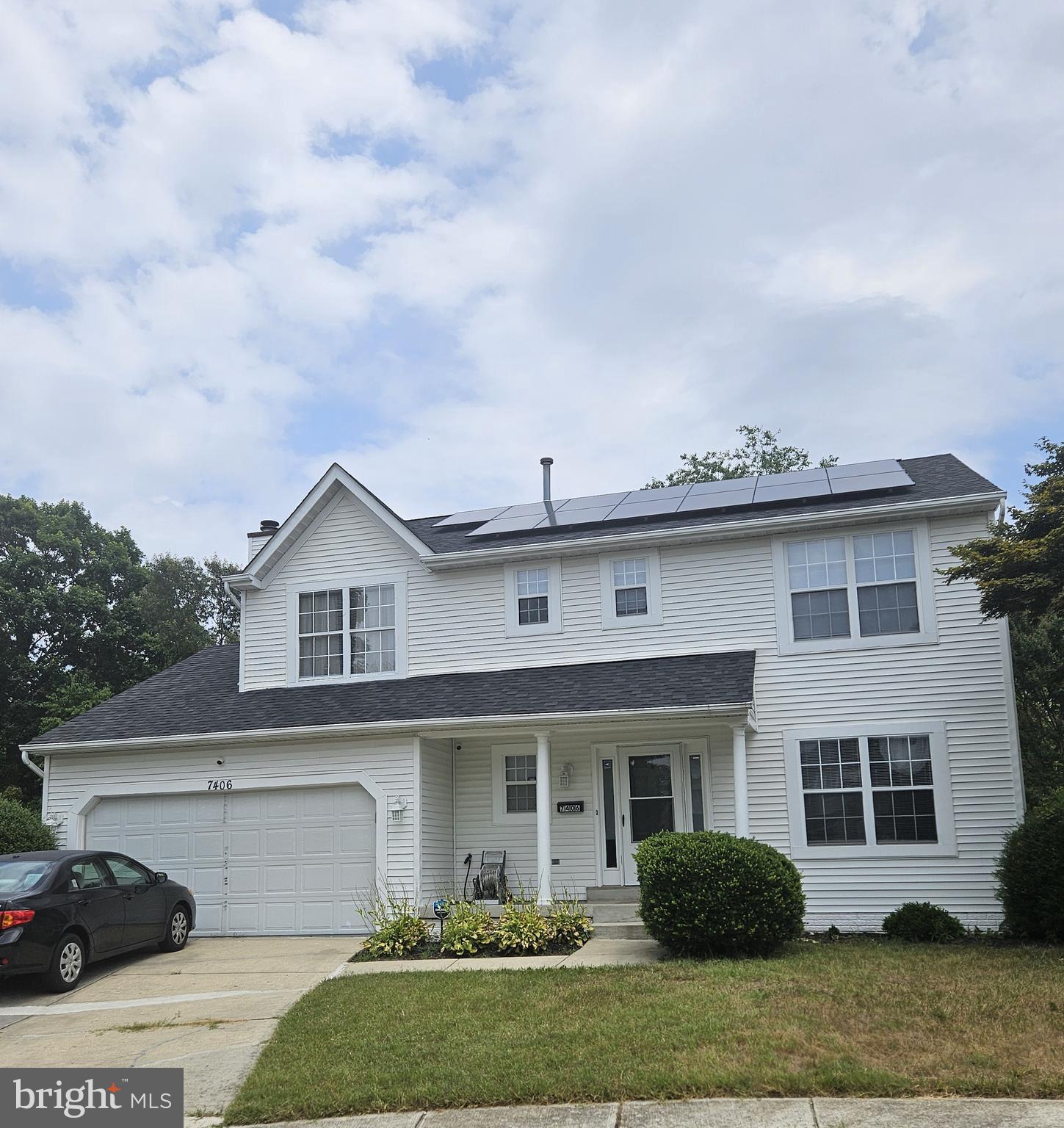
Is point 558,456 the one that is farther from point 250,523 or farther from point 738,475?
point 738,475

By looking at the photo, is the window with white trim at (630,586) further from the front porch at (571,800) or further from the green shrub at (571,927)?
the green shrub at (571,927)

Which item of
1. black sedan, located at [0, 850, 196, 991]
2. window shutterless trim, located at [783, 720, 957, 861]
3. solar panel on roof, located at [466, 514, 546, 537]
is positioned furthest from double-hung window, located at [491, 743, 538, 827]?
black sedan, located at [0, 850, 196, 991]

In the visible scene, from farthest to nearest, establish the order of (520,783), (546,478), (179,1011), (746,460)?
(746,460) < (546,478) < (520,783) < (179,1011)

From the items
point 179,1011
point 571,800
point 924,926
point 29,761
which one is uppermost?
point 29,761

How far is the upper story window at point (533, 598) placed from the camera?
57.2 feet

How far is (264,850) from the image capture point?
53.4 feet

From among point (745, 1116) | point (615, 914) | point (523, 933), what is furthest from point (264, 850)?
point (745, 1116)

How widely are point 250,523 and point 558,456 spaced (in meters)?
7.33

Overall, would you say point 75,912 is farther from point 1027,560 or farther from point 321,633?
point 1027,560

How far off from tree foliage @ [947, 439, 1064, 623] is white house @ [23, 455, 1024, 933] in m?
1.99

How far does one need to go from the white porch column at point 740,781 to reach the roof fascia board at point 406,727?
0.30 meters

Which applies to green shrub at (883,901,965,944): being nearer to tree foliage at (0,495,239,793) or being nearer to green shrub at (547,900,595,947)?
green shrub at (547,900,595,947)

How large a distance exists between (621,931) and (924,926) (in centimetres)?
378

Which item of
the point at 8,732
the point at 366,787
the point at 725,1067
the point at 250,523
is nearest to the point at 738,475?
the point at 250,523
